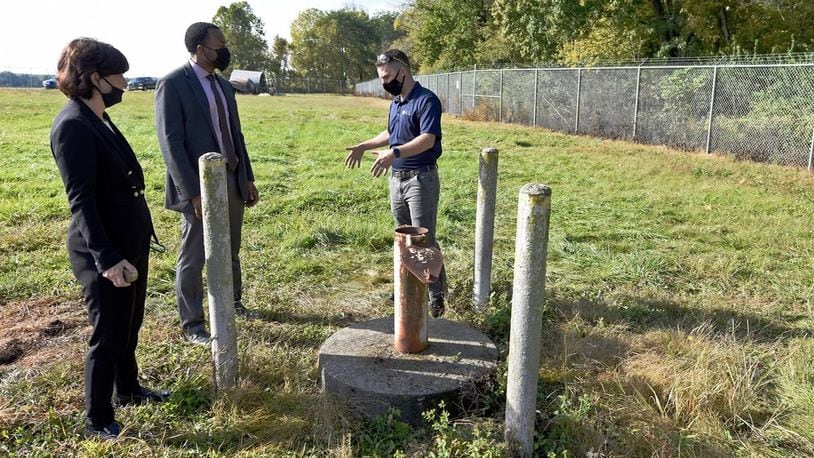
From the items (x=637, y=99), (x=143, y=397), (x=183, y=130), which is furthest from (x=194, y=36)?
(x=637, y=99)

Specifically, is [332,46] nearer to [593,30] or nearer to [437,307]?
[593,30]

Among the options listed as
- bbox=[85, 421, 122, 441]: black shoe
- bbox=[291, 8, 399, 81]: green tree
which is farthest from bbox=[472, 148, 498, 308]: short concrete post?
bbox=[291, 8, 399, 81]: green tree

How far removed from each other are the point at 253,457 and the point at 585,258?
373cm

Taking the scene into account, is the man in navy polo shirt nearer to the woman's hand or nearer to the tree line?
the woman's hand

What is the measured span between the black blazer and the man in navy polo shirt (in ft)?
4.89

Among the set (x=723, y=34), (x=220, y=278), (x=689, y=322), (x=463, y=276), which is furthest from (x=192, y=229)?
(x=723, y=34)

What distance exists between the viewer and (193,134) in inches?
142

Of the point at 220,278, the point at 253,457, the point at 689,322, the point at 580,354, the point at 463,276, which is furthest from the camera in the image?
the point at 463,276

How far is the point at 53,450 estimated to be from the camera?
261 centimetres

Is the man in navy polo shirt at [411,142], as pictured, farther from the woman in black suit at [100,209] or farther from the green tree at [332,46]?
the green tree at [332,46]

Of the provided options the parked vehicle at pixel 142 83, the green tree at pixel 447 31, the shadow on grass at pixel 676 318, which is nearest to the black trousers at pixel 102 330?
the shadow on grass at pixel 676 318

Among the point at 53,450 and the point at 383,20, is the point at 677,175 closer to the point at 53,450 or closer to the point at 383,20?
the point at 53,450

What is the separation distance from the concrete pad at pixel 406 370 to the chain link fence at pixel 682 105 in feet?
31.7

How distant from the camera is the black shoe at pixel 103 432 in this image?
2.65m
